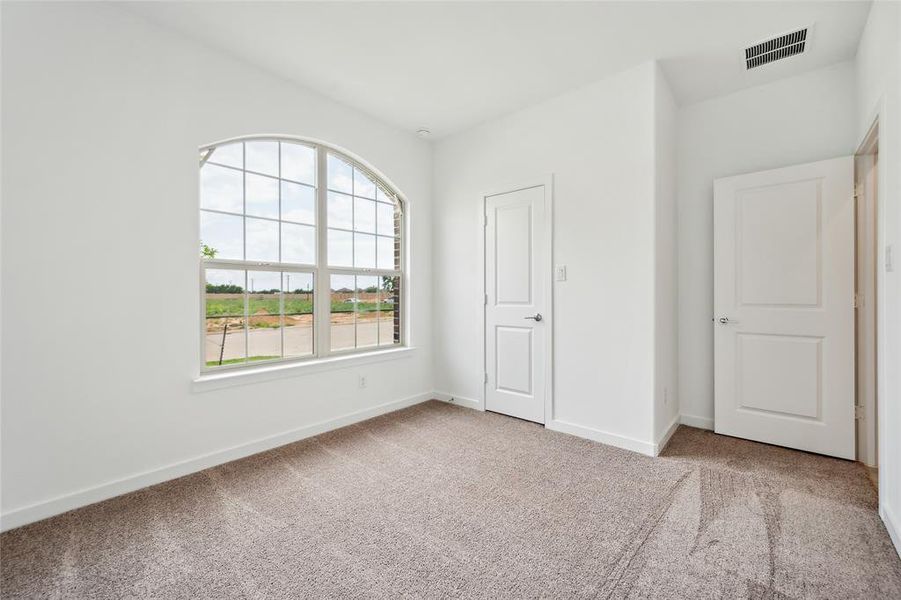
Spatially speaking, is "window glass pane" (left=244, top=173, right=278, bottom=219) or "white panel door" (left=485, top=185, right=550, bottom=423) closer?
"window glass pane" (left=244, top=173, right=278, bottom=219)

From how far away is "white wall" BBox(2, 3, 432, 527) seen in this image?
6.51 ft

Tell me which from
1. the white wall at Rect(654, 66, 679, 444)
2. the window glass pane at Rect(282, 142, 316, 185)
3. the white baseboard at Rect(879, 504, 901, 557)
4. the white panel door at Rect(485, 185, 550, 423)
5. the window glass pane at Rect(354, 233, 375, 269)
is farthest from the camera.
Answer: the window glass pane at Rect(354, 233, 375, 269)

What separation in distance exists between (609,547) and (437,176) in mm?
3574

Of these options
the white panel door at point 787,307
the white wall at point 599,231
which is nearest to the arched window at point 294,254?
the white wall at point 599,231

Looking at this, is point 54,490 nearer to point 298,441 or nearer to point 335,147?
point 298,441

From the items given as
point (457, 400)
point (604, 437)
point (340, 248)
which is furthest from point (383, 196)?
point (604, 437)

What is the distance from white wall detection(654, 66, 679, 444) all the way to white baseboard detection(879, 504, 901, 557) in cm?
110

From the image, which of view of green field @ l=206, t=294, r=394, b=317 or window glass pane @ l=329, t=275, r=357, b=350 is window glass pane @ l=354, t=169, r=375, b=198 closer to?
window glass pane @ l=329, t=275, r=357, b=350

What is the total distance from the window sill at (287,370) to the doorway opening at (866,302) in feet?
11.5

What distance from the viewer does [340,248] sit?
11.7 ft

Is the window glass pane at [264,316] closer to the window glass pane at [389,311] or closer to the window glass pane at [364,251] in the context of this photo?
the window glass pane at [364,251]

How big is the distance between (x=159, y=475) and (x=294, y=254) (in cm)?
173

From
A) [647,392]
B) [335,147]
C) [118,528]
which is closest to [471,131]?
[335,147]

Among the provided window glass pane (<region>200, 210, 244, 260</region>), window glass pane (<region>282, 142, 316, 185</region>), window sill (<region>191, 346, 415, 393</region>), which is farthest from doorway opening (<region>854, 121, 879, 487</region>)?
window glass pane (<region>200, 210, 244, 260</region>)
